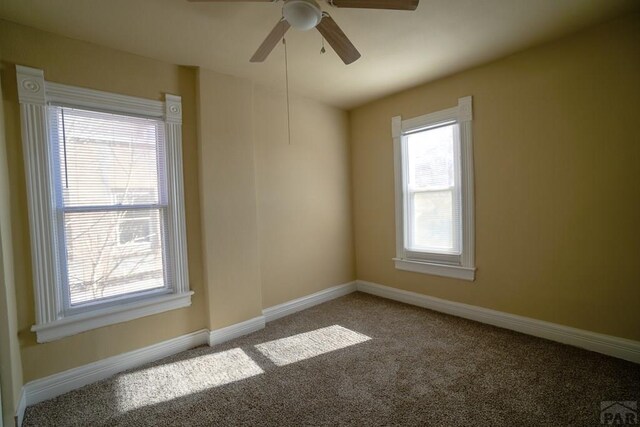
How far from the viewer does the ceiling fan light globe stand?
1521mm

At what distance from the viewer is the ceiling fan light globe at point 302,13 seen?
152 cm

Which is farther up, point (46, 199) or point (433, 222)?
point (46, 199)

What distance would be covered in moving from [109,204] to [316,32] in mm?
2125

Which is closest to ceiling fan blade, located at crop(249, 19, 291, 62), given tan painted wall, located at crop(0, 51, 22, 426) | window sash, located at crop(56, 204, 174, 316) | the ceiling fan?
the ceiling fan

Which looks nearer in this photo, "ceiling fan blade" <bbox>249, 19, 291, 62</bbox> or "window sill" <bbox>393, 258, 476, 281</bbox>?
"ceiling fan blade" <bbox>249, 19, 291, 62</bbox>

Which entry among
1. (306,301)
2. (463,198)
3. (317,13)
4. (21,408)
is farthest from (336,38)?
(21,408)

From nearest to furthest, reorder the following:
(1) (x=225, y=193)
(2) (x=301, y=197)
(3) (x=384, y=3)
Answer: (3) (x=384, y=3), (1) (x=225, y=193), (2) (x=301, y=197)

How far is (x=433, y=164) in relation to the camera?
3.39 metres

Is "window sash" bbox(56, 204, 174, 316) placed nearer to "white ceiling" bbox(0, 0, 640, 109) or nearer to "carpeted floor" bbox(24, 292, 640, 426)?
"carpeted floor" bbox(24, 292, 640, 426)

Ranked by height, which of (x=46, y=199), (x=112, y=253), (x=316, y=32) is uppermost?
(x=316, y=32)

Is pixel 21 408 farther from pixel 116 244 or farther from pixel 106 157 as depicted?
pixel 106 157

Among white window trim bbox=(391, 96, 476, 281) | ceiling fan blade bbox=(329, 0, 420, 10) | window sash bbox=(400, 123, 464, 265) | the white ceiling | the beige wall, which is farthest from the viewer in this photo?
window sash bbox=(400, 123, 464, 265)

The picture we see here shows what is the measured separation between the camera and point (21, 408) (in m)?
1.87

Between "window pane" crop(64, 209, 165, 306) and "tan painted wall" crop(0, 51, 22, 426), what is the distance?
0.32 metres
